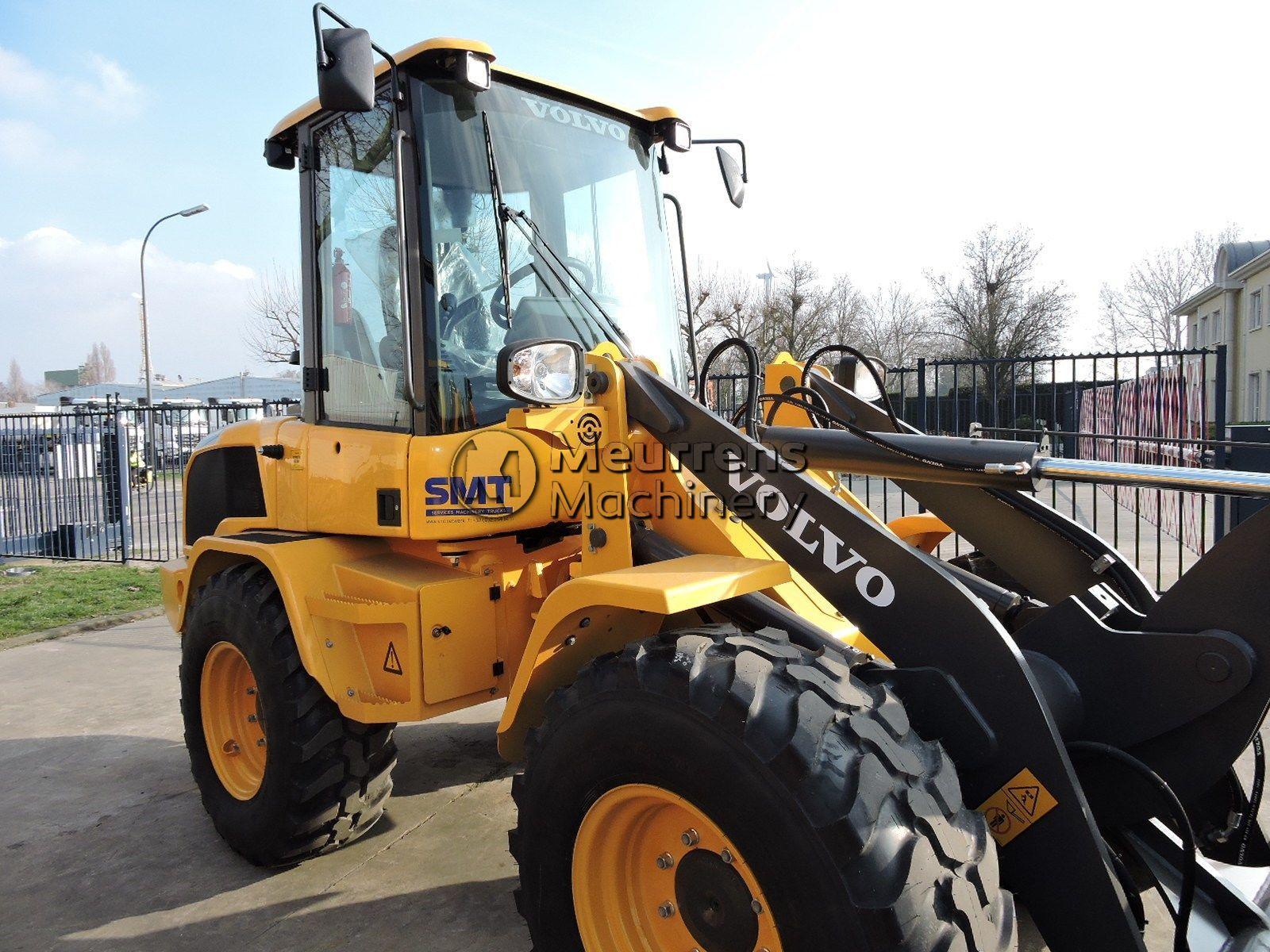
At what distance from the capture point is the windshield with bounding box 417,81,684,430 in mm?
3072

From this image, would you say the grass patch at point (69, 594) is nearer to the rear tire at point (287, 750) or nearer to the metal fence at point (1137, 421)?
the rear tire at point (287, 750)

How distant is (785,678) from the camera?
1.94 metres

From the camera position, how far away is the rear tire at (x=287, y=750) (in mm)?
3309

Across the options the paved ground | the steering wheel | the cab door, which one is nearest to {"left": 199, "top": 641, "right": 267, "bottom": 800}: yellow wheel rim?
the paved ground

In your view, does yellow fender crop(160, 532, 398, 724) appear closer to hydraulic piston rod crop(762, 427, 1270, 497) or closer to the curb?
hydraulic piston rod crop(762, 427, 1270, 497)

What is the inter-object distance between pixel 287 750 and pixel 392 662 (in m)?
0.59

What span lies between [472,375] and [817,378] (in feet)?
4.78

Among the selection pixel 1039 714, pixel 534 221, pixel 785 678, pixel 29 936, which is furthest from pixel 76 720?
pixel 1039 714

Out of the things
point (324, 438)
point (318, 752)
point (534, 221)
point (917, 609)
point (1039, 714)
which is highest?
point (534, 221)

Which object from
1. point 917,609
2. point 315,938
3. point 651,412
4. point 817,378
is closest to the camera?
point 917,609


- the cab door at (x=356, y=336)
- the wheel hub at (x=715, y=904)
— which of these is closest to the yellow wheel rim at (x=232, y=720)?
the cab door at (x=356, y=336)

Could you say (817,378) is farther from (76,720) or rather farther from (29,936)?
(76,720)

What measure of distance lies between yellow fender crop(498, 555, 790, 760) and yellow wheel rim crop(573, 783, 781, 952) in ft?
1.47

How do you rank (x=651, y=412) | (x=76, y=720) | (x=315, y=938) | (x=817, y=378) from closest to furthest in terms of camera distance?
(x=651, y=412) → (x=315, y=938) → (x=817, y=378) → (x=76, y=720)
